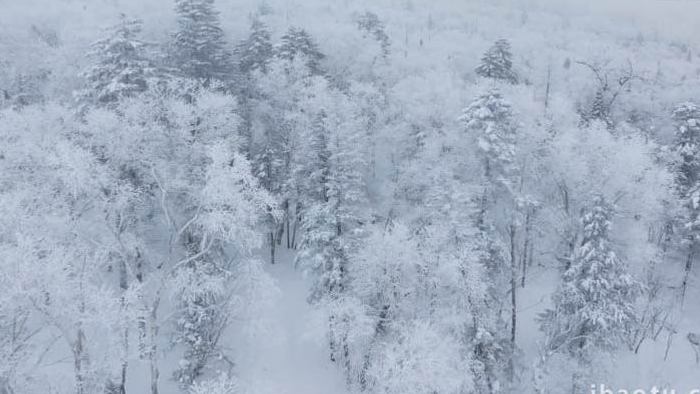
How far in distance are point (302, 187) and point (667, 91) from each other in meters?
69.0

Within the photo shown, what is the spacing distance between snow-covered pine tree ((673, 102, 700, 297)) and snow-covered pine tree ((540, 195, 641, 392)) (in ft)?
39.5

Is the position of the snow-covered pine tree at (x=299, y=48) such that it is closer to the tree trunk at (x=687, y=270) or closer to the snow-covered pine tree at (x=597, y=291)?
the snow-covered pine tree at (x=597, y=291)

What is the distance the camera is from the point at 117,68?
3262 centimetres

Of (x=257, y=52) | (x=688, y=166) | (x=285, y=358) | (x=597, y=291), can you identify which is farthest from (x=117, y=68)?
(x=688, y=166)

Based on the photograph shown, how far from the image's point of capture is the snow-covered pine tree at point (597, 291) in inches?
1156

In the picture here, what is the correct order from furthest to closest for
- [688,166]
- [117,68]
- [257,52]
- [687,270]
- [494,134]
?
[257,52] < [688,166] < [687,270] < [117,68] < [494,134]

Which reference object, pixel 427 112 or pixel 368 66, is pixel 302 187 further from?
pixel 368 66

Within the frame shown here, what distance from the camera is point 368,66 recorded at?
58.7 meters

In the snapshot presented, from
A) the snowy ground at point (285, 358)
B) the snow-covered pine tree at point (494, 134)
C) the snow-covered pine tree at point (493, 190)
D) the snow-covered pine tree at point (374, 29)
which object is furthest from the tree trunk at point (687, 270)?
the snow-covered pine tree at point (374, 29)

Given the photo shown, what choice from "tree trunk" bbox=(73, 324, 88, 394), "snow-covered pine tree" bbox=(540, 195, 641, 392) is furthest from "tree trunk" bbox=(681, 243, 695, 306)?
"tree trunk" bbox=(73, 324, 88, 394)

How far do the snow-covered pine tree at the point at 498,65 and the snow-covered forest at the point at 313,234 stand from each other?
371 mm

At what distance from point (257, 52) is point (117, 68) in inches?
607

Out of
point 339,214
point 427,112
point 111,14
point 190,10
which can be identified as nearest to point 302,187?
Answer: point 339,214

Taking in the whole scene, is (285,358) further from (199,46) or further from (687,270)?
(687,270)
